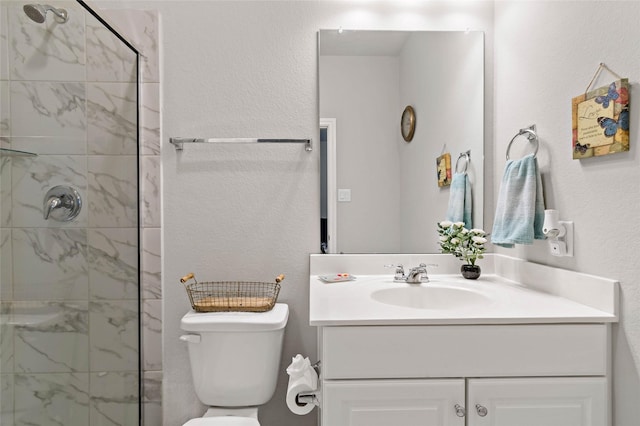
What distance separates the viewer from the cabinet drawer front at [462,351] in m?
1.11

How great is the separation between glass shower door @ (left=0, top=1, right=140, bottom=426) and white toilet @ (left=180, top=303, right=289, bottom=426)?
12.7 inches

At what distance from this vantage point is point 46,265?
4.20ft

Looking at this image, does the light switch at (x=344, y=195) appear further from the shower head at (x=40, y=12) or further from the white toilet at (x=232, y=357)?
the shower head at (x=40, y=12)

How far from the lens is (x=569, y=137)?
4.33 feet

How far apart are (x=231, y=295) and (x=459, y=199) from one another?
3.57 ft

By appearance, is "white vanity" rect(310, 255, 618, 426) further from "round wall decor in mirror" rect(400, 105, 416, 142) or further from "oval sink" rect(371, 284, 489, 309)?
"round wall decor in mirror" rect(400, 105, 416, 142)

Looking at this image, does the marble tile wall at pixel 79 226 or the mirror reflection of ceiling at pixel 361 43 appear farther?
the mirror reflection of ceiling at pixel 361 43

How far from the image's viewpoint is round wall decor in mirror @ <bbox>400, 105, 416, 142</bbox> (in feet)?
5.99

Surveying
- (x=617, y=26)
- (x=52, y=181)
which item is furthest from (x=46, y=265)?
(x=617, y=26)

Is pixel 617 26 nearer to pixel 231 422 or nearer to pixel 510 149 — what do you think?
pixel 510 149

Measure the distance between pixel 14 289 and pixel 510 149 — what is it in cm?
181

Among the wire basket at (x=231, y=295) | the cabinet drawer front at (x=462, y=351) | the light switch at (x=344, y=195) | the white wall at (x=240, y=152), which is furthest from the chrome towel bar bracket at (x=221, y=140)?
the cabinet drawer front at (x=462, y=351)

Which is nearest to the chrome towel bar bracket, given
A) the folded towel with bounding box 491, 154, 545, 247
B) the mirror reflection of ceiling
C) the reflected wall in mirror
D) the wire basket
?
the reflected wall in mirror

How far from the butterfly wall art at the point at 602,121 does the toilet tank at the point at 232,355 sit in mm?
1181
